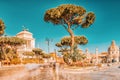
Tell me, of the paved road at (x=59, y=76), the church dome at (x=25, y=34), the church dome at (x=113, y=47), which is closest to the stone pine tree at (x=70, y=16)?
the paved road at (x=59, y=76)

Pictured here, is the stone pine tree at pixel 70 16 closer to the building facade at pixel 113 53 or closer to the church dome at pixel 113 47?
the building facade at pixel 113 53

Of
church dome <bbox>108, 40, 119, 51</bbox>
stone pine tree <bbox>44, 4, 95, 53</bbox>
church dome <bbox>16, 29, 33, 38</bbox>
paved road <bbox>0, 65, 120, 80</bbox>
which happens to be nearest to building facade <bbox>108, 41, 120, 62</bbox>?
church dome <bbox>108, 40, 119, 51</bbox>

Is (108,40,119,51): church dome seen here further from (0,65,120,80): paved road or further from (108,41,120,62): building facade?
(0,65,120,80): paved road

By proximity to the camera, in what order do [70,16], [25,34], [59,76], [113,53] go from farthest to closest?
[113,53] → [25,34] → [70,16] → [59,76]

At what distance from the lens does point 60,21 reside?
43.3 m

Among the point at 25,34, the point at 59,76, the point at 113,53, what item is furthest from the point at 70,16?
the point at 113,53

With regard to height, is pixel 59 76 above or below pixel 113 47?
below

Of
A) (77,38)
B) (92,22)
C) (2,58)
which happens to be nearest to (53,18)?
(92,22)

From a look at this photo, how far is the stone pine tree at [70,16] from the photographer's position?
41844mm

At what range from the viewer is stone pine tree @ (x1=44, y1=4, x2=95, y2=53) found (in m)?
41.8

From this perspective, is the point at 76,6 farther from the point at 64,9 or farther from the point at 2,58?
the point at 2,58

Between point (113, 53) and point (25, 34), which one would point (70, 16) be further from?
point (113, 53)

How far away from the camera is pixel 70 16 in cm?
4266

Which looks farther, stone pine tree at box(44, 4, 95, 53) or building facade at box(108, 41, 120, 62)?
building facade at box(108, 41, 120, 62)
